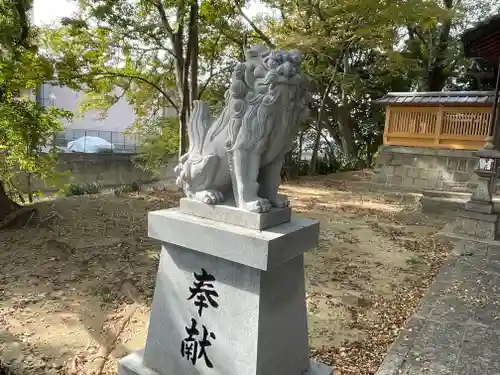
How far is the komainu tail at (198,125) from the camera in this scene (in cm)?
229

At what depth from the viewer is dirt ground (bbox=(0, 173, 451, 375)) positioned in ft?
9.69

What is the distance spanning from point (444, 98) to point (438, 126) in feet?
2.59

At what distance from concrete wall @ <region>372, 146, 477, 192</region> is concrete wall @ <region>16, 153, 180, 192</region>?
7275 millimetres

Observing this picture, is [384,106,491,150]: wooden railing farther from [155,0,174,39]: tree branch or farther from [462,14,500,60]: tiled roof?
[155,0,174,39]: tree branch

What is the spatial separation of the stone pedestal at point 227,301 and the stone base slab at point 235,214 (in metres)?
0.01

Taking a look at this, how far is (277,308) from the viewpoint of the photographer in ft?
6.49

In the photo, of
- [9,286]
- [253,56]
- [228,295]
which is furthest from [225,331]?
[9,286]

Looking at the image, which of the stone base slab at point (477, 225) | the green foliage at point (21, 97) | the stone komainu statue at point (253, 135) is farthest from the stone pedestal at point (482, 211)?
the green foliage at point (21, 97)

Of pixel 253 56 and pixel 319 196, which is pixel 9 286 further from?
pixel 319 196

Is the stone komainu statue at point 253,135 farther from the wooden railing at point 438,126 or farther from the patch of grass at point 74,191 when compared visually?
the wooden railing at point 438,126

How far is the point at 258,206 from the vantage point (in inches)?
75.0

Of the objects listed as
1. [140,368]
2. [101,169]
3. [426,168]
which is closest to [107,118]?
[101,169]

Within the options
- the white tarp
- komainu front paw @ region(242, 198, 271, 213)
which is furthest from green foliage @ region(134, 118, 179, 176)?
komainu front paw @ region(242, 198, 271, 213)

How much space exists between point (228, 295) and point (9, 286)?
3169 millimetres
